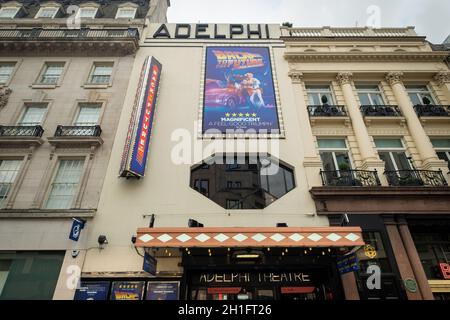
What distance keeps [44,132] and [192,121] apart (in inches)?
306

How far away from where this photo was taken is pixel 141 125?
12078 mm

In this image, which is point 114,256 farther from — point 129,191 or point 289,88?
point 289,88

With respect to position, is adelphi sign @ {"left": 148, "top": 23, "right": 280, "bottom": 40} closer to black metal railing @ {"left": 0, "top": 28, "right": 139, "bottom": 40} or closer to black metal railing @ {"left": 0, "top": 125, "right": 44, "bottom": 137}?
black metal railing @ {"left": 0, "top": 28, "right": 139, "bottom": 40}

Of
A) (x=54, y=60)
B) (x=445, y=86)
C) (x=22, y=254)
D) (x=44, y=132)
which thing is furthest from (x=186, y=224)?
(x=445, y=86)

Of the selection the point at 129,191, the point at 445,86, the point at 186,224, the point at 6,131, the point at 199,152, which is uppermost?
the point at 445,86

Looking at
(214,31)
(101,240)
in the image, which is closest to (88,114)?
(101,240)

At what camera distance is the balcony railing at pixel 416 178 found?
11094mm

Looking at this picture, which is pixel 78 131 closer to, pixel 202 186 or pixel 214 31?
pixel 202 186

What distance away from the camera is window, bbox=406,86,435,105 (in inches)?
580

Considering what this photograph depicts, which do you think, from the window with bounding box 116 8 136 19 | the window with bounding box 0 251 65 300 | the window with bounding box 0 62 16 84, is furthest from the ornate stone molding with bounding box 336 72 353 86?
the window with bounding box 0 62 16 84

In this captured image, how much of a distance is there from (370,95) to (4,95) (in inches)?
859

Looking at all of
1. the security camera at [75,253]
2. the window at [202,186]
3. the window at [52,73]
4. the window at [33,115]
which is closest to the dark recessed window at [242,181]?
the window at [202,186]

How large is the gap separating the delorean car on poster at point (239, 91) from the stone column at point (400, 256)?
22.3 feet

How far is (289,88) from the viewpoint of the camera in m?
14.9
